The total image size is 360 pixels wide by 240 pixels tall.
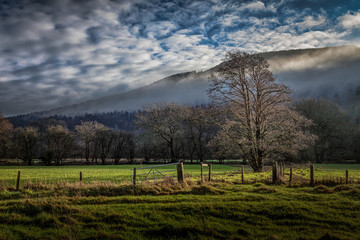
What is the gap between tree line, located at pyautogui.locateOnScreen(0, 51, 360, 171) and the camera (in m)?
31.5

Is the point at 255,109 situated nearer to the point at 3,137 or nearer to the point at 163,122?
the point at 163,122

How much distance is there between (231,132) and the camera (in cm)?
3262

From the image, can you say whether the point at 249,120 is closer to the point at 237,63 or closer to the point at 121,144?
the point at 237,63

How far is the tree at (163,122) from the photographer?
71562 mm

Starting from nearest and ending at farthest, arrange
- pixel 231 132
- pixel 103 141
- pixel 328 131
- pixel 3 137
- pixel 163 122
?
pixel 231 132 → pixel 3 137 → pixel 328 131 → pixel 163 122 → pixel 103 141

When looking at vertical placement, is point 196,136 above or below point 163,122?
below

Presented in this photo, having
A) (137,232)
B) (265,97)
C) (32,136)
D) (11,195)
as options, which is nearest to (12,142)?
(32,136)

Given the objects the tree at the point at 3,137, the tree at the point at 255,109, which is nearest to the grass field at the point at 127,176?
the tree at the point at 255,109

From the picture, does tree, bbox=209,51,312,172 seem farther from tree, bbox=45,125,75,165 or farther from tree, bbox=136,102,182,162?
tree, bbox=45,125,75,165

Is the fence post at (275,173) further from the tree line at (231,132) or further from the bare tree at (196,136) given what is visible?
the bare tree at (196,136)

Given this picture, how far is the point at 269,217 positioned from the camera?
10.3m

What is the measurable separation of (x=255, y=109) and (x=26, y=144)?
71.6m

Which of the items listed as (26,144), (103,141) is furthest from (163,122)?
(26,144)

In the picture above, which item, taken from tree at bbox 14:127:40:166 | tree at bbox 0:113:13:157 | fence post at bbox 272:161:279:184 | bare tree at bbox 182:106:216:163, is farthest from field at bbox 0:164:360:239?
tree at bbox 14:127:40:166
